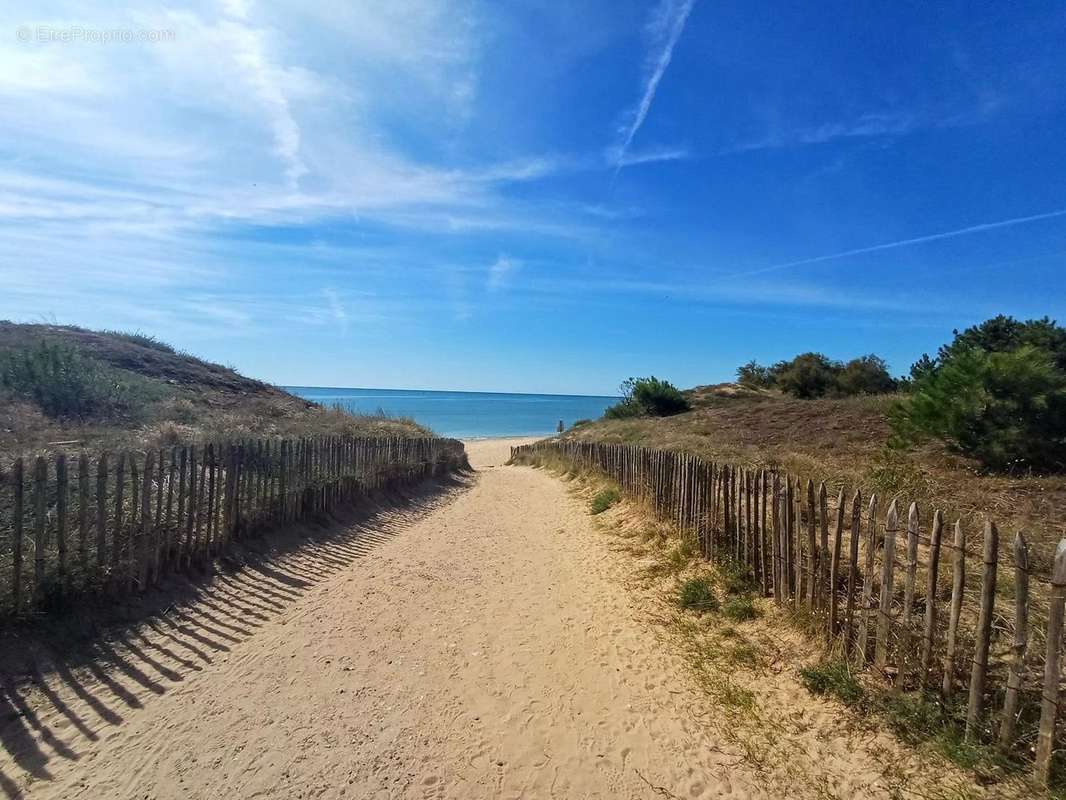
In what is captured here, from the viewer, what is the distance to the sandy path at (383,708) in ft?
11.3

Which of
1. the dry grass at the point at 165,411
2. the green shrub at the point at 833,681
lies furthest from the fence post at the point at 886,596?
the dry grass at the point at 165,411

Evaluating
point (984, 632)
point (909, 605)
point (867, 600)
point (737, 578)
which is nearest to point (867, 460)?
point (737, 578)

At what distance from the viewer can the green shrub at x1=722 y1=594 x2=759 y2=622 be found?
Result: 218 inches

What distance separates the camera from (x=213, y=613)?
5770mm

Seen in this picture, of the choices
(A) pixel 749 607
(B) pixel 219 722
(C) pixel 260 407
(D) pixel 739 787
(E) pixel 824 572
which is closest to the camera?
(D) pixel 739 787

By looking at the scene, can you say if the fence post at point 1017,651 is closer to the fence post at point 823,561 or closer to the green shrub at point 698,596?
the fence post at point 823,561

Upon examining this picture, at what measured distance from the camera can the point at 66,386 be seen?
13133 mm

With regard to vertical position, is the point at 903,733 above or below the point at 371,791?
above

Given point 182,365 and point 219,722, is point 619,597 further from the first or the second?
point 182,365

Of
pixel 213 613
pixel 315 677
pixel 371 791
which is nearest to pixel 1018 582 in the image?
pixel 371 791

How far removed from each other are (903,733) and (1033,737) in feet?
2.13

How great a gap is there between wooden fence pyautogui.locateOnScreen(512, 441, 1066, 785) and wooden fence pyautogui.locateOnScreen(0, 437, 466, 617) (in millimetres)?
6003

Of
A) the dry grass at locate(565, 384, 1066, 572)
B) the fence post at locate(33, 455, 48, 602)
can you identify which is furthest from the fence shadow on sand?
the dry grass at locate(565, 384, 1066, 572)

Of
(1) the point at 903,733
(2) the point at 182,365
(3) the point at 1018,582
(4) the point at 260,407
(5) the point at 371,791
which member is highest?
(2) the point at 182,365
